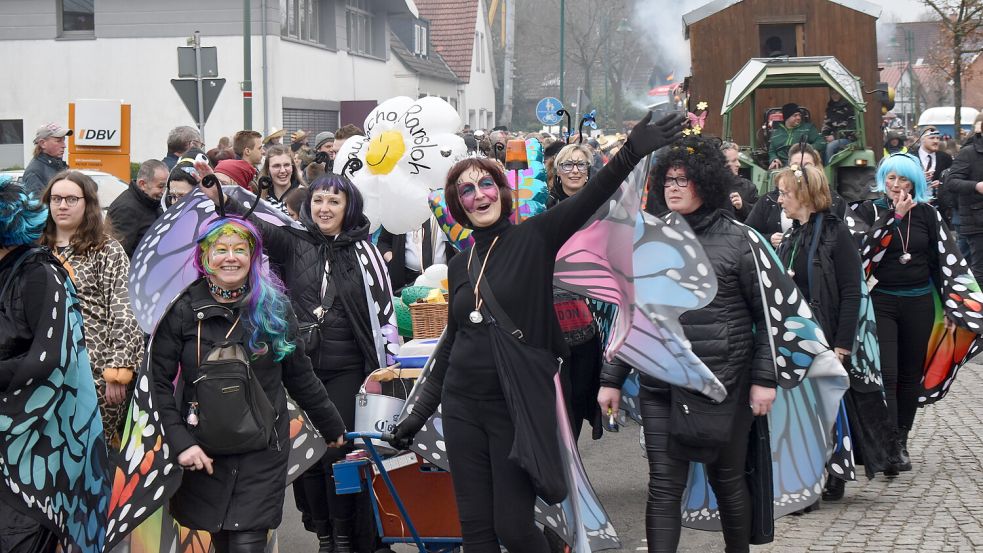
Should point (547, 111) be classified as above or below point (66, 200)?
above

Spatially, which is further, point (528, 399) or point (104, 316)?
point (104, 316)

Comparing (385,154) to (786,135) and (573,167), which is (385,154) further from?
(786,135)

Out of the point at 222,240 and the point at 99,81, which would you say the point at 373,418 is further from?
the point at 99,81

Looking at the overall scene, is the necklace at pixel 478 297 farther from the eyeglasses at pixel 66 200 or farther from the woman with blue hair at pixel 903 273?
the woman with blue hair at pixel 903 273

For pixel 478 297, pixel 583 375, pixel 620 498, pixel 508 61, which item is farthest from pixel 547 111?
pixel 508 61

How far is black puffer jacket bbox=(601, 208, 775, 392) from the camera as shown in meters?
5.34

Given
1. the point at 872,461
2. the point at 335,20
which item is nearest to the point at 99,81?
the point at 335,20

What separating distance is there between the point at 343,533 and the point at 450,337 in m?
1.66

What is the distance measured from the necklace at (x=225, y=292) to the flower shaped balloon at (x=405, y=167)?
9.30 feet

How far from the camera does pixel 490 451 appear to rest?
15.7 feet

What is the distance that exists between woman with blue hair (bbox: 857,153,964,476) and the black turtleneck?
3609 mm

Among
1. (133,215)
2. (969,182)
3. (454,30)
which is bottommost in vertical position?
(133,215)

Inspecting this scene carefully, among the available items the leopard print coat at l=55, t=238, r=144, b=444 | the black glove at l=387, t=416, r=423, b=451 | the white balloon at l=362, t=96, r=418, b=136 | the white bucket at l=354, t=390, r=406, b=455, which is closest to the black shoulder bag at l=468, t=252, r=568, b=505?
the black glove at l=387, t=416, r=423, b=451

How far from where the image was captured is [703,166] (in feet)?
17.8
